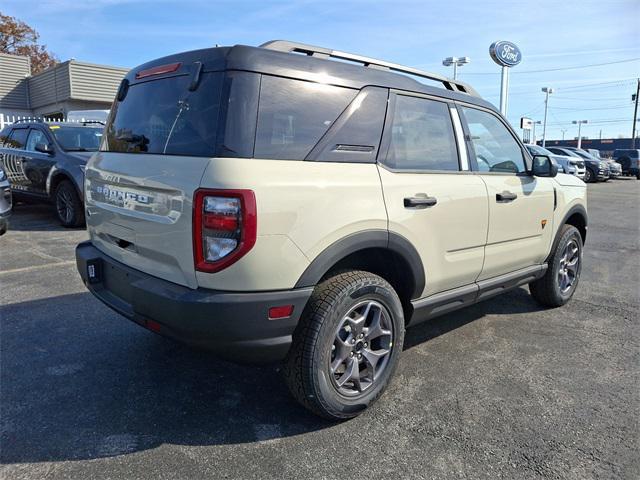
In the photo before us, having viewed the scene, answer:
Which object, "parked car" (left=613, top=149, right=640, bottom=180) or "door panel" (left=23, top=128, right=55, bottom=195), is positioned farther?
"parked car" (left=613, top=149, right=640, bottom=180)

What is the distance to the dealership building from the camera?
68.5 feet

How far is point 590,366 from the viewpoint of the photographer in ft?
11.3

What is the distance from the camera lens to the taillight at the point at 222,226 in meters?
2.18

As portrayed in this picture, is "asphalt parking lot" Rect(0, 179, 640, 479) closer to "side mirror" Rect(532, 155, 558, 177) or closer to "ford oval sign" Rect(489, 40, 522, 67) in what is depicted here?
"side mirror" Rect(532, 155, 558, 177)

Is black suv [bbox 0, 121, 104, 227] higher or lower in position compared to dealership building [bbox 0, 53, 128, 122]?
lower

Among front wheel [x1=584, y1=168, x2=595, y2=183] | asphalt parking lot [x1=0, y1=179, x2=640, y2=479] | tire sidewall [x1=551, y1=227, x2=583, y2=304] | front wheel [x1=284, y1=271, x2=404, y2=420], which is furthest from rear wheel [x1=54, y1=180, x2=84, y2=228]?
front wheel [x1=584, y1=168, x2=595, y2=183]

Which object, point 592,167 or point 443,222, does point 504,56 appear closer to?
point 592,167

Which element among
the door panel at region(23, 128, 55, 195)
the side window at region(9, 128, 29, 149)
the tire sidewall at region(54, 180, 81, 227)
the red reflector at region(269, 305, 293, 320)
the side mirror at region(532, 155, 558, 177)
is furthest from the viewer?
the side window at region(9, 128, 29, 149)

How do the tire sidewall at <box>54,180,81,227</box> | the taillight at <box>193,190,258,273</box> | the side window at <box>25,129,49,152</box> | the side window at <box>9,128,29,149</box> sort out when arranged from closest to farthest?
the taillight at <box>193,190,258,273</box>
the tire sidewall at <box>54,180,81,227</box>
the side window at <box>25,129,49,152</box>
the side window at <box>9,128,29,149</box>

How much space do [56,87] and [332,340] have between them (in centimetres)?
2358

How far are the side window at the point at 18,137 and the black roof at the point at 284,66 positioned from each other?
724cm

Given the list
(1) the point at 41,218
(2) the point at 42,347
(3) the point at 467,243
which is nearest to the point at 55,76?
(1) the point at 41,218

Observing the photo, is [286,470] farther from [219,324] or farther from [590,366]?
[590,366]

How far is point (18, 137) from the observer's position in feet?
30.0
